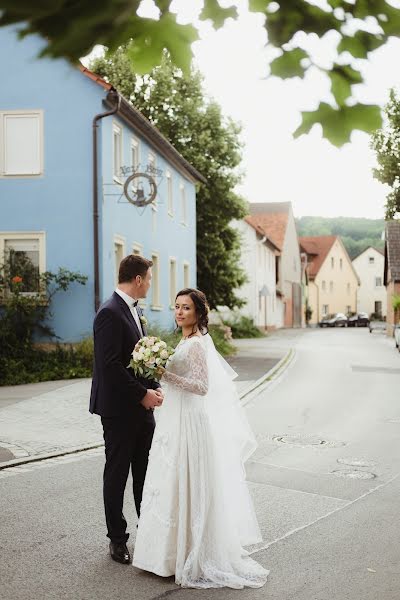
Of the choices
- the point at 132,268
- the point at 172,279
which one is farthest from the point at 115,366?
the point at 172,279

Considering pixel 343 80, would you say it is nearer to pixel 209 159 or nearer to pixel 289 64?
pixel 289 64

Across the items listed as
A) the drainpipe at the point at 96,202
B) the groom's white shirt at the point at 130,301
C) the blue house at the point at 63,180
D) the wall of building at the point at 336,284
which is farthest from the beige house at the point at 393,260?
the groom's white shirt at the point at 130,301

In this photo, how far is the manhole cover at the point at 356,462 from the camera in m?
9.37

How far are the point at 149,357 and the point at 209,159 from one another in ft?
103

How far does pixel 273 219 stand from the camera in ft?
233

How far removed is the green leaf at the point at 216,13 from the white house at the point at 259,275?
4566 cm

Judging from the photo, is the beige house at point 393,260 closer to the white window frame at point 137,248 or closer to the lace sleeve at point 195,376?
the white window frame at point 137,248

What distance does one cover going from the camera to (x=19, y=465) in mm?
9406

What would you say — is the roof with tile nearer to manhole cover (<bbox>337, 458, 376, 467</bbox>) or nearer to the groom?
manhole cover (<bbox>337, 458, 376, 467</bbox>)

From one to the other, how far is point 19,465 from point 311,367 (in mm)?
15496

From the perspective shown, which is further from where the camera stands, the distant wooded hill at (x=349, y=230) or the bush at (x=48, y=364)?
the distant wooded hill at (x=349, y=230)

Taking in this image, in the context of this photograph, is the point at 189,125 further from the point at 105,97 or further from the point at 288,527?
the point at 288,527

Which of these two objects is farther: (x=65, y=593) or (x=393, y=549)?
(x=393, y=549)

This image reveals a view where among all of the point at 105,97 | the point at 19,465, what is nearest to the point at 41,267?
the point at 105,97
